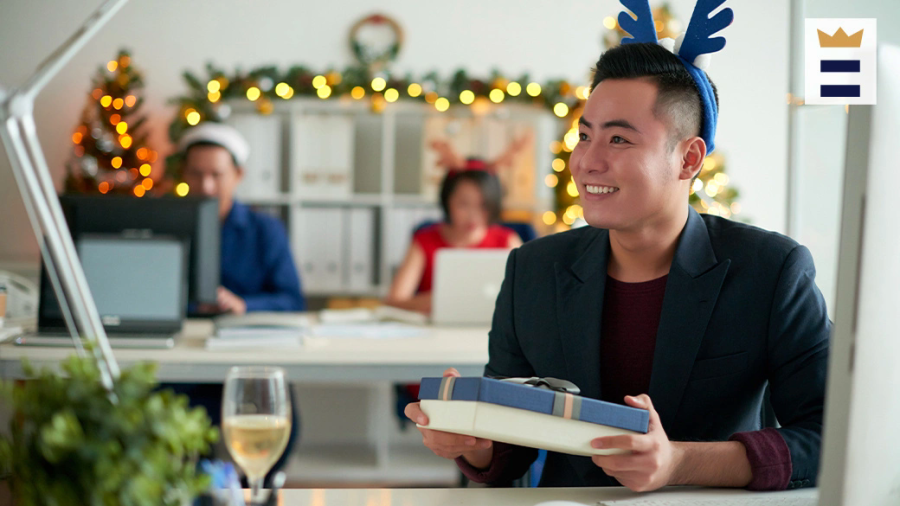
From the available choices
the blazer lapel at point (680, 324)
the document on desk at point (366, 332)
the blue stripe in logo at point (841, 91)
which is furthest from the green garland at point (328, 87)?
the blue stripe in logo at point (841, 91)

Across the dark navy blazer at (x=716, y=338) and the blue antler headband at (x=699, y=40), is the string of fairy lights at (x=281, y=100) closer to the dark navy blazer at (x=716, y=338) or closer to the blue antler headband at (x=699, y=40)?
the blue antler headband at (x=699, y=40)

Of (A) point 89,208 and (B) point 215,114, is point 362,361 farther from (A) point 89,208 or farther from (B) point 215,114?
(B) point 215,114

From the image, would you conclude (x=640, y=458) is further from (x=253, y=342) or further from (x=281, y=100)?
(x=281, y=100)

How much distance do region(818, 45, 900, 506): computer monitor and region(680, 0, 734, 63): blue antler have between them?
587 mm

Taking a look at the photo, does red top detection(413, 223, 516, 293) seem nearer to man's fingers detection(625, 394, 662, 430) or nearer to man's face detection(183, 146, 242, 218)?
man's face detection(183, 146, 242, 218)

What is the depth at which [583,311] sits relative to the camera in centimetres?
132

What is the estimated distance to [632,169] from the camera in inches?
50.5

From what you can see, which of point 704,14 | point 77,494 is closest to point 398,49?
point 704,14

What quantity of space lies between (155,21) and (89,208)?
8.61ft

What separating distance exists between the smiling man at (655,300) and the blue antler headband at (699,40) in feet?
0.03

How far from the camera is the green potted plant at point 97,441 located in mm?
562

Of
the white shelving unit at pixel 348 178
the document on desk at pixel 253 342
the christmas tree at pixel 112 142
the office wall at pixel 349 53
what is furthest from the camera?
the office wall at pixel 349 53

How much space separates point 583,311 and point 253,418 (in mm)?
688

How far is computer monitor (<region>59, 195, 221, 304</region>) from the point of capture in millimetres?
2195
